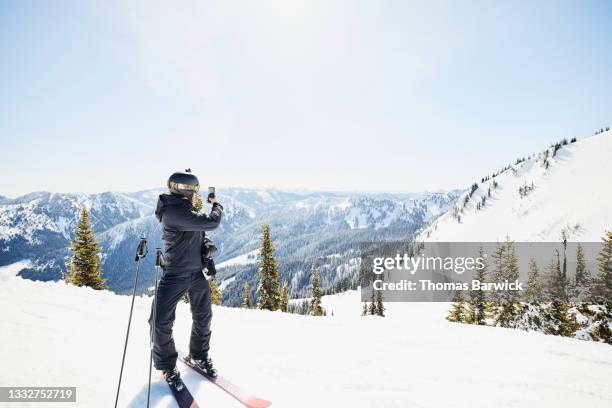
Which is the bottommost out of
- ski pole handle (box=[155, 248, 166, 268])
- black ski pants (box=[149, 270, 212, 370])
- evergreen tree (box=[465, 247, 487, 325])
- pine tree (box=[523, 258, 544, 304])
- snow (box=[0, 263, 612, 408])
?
evergreen tree (box=[465, 247, 487, 325])

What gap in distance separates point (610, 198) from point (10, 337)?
144812mm

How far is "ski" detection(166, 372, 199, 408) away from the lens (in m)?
3.84

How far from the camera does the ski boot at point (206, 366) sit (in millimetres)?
4672

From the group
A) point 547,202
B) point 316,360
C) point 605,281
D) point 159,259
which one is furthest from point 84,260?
point 547,202

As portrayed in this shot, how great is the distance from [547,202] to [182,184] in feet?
507

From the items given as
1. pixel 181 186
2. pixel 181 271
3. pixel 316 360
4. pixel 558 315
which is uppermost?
pixel 181 186

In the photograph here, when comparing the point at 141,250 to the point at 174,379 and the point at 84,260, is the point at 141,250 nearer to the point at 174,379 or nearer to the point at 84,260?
the point at 174,379

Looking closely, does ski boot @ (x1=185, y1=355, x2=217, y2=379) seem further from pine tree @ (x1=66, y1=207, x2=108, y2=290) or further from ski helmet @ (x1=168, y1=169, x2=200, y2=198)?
pine tree @ (x1=66, y1=207, x2=108, y2=290)

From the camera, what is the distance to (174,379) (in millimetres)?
4273

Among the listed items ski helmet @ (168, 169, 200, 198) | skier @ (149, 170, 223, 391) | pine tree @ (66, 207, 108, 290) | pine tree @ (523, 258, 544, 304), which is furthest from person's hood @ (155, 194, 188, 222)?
pine tree @ (523, 258, 544, 304)

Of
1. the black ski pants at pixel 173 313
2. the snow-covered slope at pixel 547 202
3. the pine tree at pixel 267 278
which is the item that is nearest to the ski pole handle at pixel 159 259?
the black ski pants at pixel 173 313

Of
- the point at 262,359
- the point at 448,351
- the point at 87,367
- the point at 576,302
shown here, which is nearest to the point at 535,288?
the point at 576,302

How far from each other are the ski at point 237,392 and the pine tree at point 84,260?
24433 mm

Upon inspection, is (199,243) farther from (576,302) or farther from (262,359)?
(576,302)
